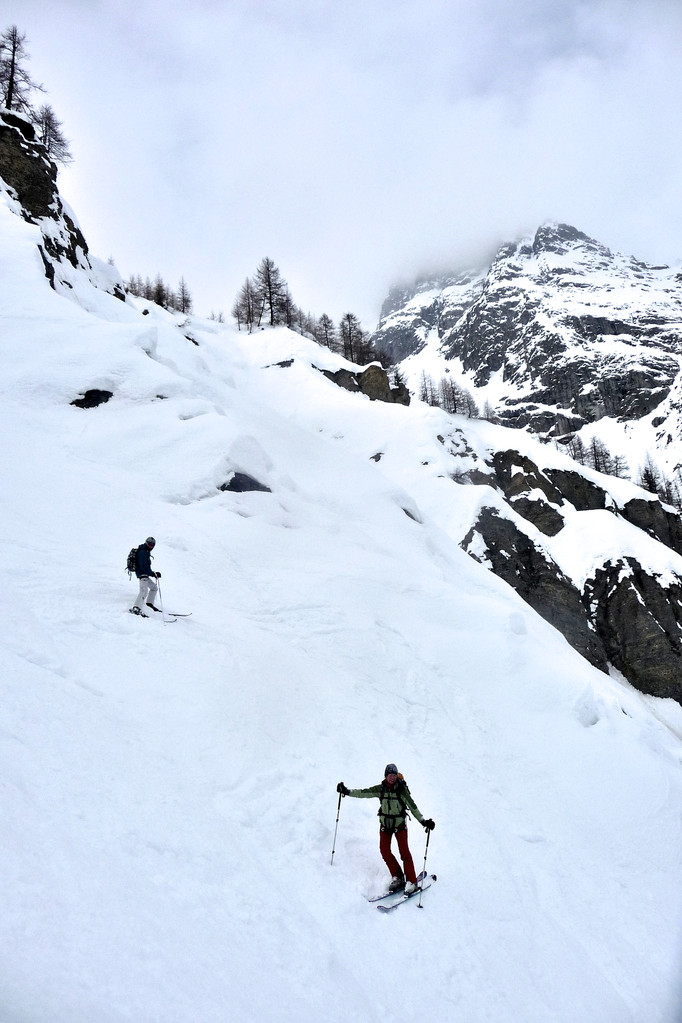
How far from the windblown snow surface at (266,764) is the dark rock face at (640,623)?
2361 centimetres

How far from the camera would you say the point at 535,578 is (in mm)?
39375

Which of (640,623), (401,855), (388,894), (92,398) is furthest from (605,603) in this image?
(388,894)

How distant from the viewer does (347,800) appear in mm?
8156

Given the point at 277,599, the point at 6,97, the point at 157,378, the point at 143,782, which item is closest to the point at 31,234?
the point at 157,378

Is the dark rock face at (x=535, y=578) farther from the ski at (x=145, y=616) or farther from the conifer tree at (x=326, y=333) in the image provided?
the conifer tree at (x=326, y=333)

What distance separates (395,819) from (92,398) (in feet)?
64.8

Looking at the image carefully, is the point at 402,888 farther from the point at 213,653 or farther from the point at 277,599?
the point at 277,599

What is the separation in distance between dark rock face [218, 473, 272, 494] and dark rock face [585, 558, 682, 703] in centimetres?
3253

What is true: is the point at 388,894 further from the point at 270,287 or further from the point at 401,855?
the point at 270,287

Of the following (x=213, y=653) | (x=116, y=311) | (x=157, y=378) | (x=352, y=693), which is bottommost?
(x=352, y=693)

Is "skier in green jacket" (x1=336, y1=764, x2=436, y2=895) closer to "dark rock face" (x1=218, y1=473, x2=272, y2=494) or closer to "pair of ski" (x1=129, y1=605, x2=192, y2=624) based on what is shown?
"pair of ski" (x1=129, y1=605, x2=192, y2=624)

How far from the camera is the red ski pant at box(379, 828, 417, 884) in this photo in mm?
6691

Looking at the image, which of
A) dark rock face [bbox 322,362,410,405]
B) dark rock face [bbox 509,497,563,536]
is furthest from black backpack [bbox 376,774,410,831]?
dark rock face [bbox 322,362,410,405]

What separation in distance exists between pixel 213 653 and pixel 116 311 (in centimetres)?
3162
